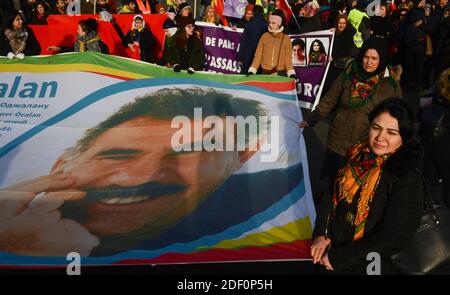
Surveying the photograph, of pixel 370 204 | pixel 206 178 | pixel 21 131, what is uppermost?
pixel 370 204

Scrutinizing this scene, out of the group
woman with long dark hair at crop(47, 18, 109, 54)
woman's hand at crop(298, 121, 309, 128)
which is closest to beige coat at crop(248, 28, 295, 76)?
woman with long dark hair at crop(47, 18, 109, 54)

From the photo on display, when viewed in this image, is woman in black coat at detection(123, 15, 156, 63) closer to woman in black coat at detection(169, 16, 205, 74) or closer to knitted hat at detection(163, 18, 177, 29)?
knitted hat at detection(163, 18, 177, 29)

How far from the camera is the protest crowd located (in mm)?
2416

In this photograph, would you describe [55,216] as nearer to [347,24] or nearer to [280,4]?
[347,24]

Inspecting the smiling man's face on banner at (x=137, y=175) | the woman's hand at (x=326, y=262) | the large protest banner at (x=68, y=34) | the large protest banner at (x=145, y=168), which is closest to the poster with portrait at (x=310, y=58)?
the large protest banner at (x=145, y=168)

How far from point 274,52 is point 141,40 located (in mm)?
3787

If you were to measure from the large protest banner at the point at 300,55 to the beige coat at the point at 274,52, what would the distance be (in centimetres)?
19

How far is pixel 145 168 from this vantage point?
4.16m

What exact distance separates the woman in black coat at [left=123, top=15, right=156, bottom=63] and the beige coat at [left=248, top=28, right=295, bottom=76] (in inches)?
137

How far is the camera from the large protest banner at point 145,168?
12.9 feet

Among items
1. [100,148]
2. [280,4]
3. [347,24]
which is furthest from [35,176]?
[280,4]

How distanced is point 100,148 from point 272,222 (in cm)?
146

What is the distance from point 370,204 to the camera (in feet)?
7.68

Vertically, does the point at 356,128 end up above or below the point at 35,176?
above
